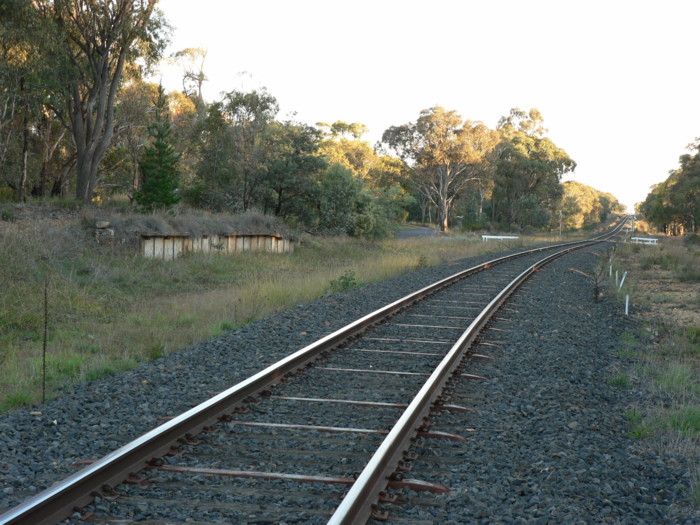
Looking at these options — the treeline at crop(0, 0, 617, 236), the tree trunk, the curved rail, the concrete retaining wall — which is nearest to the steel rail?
the curved rail

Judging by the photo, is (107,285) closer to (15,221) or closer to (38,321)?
(38,321)

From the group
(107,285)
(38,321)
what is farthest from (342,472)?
(107,285)

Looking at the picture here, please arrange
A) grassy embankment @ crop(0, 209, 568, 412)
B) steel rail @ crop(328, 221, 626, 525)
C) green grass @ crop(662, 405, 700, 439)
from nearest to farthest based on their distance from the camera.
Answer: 1. steel rail @ crop(328, 221, 626, 525)
2. green grass @ crop(662, 405, 700, 439)
3. grassy embankment @ crop(0, 209, 568, 412)

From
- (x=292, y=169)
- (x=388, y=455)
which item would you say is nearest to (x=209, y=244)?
(x=292, y=169)

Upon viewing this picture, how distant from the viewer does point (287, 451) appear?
525 cm

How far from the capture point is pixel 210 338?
999 cm

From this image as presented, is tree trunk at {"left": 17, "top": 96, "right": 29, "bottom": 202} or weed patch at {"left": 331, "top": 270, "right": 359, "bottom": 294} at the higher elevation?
tree trunk at {"left": 17, "top": 96, "right": 29, "bottom": 202}

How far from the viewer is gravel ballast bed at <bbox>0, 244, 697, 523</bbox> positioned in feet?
14.6

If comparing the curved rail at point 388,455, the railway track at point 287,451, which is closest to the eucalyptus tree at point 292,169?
the railway track at point 287,451

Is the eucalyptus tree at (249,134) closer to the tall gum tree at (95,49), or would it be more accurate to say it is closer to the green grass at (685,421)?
the tall gum tree at (95,49)

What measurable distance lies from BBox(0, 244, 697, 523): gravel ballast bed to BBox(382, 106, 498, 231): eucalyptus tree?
47.7 meters

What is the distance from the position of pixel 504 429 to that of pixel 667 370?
388 centimetres

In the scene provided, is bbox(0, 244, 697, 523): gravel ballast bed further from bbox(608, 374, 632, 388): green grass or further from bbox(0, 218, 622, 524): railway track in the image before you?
bbox(0, 218, 622, 524): railway track

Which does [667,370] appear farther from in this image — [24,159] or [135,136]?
[135,136]
